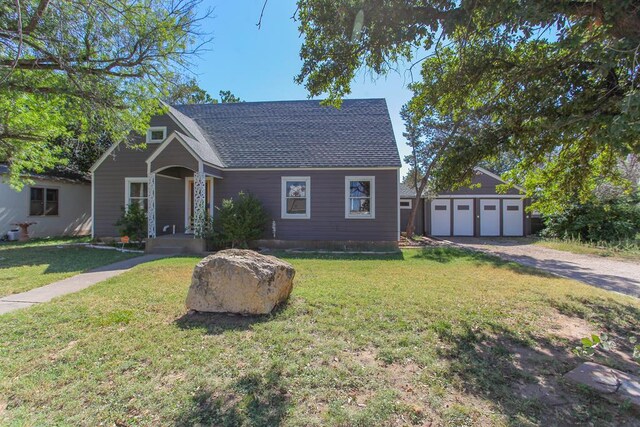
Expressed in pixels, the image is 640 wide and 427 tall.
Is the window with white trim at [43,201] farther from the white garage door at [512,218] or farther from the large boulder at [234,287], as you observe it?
the white garage door at [512,218]

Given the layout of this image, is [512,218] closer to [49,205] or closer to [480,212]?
[480,212]

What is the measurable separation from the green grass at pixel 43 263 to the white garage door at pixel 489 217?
710 inches

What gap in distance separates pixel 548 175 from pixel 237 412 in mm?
7566

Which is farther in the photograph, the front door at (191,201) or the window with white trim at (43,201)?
the window with white trim at (43,201)

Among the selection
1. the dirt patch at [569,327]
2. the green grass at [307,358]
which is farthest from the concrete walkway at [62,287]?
the dirt patch at [569,327]

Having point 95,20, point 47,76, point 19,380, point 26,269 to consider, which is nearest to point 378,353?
point 19,380

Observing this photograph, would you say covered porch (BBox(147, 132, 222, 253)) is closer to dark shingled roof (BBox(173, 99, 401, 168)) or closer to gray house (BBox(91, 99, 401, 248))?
gray house (BBox(91, 99, 401, 248))

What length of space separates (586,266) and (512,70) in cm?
747

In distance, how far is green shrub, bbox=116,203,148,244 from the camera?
12203 mm

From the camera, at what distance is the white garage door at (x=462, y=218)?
19547 mm

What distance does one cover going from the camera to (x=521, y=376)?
340cm

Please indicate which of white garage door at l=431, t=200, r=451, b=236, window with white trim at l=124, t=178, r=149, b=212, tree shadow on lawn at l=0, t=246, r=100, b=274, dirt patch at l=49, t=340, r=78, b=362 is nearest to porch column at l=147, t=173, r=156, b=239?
window with white trim at l=124, t=178, r=149, b=212

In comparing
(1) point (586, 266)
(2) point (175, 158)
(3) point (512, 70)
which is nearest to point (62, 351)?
(3) point (512, 70)

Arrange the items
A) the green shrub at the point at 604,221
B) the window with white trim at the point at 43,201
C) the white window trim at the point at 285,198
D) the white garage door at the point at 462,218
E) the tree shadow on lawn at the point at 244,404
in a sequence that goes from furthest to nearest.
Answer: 1. the white garage door at the point at 462,218
2. the window with white trim at the point at 43,201
3. the green shrub at the point at 604,221
4. the white window trim at the point at 285,198
5. the tree shadow on lawn at the point at 244,404
